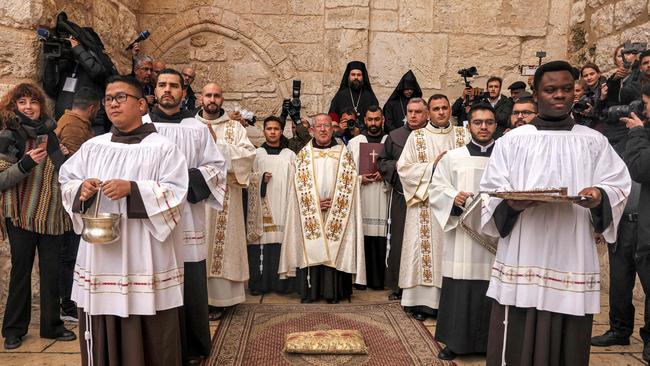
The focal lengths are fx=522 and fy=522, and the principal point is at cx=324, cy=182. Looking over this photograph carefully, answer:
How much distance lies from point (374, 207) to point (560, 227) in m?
3.52

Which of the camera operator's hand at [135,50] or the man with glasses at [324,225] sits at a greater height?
the camera operator's hand at [135,50]

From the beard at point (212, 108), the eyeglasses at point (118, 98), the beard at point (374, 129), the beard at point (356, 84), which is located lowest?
the beard at point (374, 129)

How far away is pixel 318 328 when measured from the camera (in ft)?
16.5

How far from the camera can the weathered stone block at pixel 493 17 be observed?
927 cm

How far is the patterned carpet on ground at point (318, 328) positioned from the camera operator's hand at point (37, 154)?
207 centimetres

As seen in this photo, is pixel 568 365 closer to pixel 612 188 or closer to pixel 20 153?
pixel 612 188

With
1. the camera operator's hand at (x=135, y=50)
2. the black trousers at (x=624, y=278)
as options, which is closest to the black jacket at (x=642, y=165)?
the black trousers at (x=624, y=278)

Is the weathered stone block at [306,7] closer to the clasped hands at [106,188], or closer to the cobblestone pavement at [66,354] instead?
the cobblestone pavement at [66,354]

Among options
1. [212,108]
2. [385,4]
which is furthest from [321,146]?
[385,4]

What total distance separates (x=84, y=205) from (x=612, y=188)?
3068 millimetres

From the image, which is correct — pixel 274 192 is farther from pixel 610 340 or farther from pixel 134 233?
pixel 610 340

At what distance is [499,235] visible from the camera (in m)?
3.34

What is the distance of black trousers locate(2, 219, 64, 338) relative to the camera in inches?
172

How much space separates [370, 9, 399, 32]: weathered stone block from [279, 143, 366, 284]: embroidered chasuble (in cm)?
386
